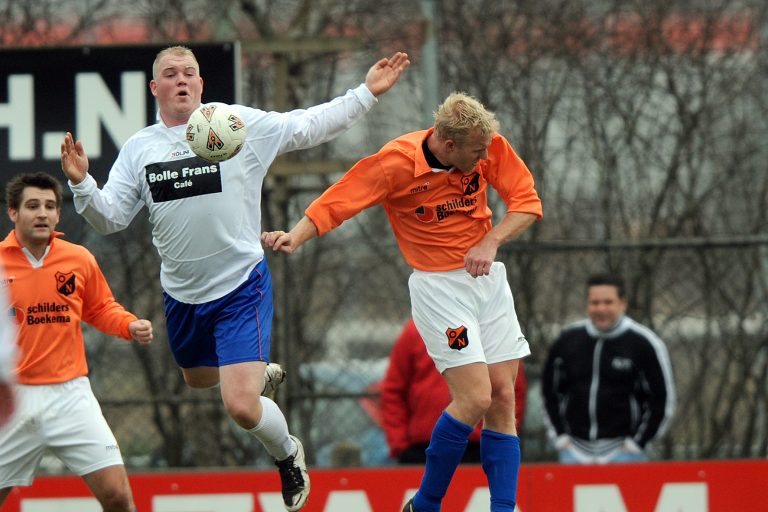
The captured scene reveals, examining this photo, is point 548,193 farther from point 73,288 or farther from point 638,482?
point 73,288

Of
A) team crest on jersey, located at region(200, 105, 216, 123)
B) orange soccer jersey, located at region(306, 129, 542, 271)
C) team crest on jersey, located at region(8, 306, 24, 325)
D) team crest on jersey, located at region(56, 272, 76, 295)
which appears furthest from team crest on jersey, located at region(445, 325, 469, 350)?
team crest on jersey, located at region(8, 306, 24, 325)

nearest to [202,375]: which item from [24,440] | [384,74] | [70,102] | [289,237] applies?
[24,440]

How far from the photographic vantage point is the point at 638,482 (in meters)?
8.05

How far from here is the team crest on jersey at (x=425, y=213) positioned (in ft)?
21.4

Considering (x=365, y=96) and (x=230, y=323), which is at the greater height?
(x=365, y=96)

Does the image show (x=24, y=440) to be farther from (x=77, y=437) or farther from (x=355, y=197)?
(x=355, y=197)

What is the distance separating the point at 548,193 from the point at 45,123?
3.59 meters

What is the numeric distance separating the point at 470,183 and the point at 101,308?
2155 millimetres

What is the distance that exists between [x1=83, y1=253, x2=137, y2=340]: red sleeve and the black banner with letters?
5.37 feet

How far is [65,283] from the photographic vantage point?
7.04 meters

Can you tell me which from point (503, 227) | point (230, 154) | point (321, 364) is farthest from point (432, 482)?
point (321, 364)

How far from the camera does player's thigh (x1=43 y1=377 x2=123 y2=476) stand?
6961 millimetres

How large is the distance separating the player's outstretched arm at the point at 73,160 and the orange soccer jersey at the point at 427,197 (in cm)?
107

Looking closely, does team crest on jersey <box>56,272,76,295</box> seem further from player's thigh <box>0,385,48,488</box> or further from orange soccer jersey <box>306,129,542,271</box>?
orange soccer jersey <box>306,129,542,271</box>
